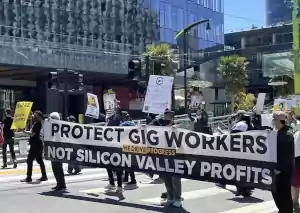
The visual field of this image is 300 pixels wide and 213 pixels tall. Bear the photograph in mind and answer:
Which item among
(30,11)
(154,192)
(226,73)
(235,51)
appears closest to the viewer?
(154,192)

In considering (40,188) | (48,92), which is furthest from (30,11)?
(40,188)

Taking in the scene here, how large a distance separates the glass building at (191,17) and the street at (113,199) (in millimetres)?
38331

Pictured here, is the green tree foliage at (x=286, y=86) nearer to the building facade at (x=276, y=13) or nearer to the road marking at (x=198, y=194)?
the building facade at (x=276, y=13)

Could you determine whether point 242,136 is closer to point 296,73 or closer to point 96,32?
point 296,73

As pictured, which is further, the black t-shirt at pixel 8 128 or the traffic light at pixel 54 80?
the traffic light at pixel 54 80

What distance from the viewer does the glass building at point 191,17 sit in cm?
5047

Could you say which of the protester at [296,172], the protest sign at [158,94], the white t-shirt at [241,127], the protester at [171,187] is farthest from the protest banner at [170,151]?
the protest sign at [158,94]

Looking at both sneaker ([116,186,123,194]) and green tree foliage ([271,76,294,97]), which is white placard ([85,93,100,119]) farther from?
green tree foliage ([271,76,294,97])

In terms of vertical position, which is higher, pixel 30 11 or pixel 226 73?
pixel 30 11

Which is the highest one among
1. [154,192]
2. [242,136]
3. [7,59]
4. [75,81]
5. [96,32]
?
[96,32]

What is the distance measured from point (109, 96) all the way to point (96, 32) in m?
28.3

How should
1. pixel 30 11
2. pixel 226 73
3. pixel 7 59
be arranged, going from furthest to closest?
pixel 226 73 < pixel 30 11 < pixel 7 59

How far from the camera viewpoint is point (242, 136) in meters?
8.35

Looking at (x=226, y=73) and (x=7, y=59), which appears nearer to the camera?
(x=7, y=59)
